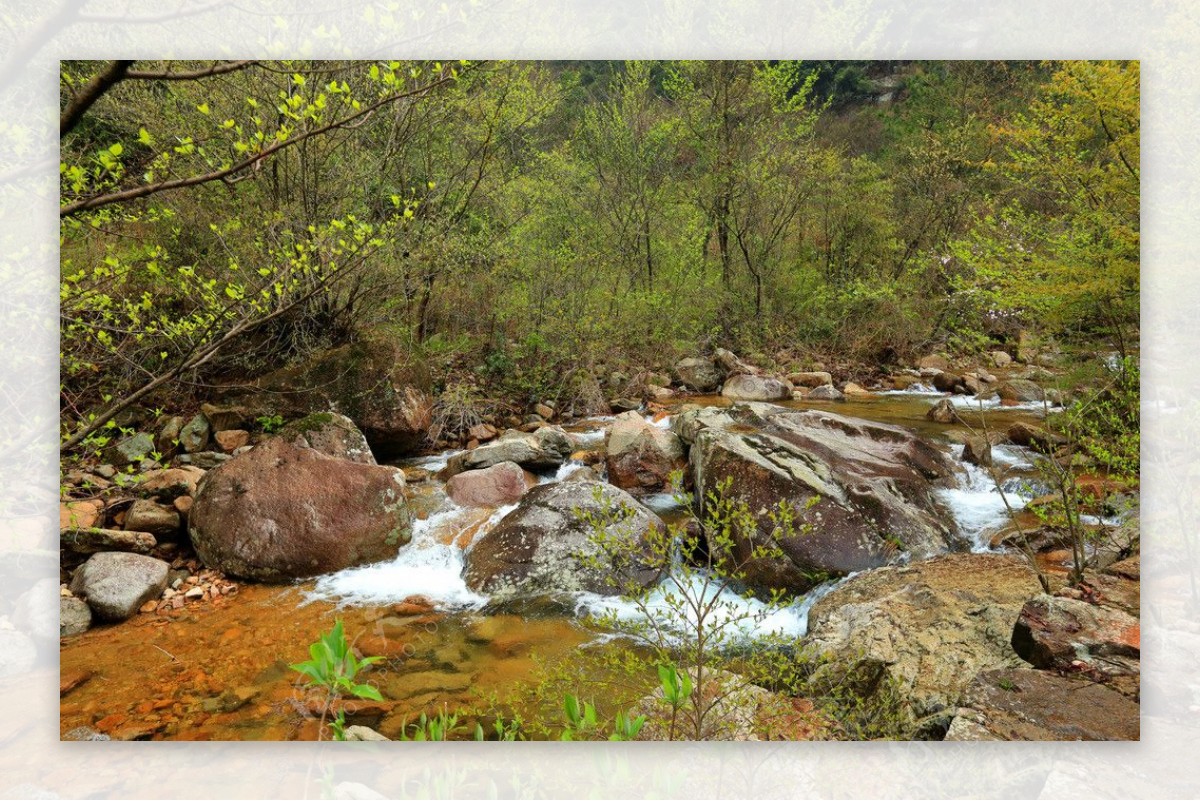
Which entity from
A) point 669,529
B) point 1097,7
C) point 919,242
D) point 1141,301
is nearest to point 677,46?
point 1097,7

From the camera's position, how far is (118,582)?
3.44 meters

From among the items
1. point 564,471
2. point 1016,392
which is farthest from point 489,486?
point 1016,392

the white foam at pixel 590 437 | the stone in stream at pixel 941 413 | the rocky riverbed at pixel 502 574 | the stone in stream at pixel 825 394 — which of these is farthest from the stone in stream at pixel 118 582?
the stone in stream at pixel 825 394

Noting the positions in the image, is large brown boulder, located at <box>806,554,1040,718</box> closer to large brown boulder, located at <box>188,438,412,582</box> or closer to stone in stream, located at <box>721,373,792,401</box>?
large brown boulder, located at <box>188,438,412,582</box>

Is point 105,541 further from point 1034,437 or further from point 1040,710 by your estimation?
point 1034,437

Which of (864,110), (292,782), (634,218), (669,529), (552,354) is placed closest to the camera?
(292,782)

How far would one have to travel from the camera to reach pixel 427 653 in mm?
3186

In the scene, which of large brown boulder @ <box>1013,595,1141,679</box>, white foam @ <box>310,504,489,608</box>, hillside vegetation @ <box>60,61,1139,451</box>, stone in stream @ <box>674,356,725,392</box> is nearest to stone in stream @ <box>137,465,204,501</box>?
hillside vegetation @ <box>60,61,1139,451</box>

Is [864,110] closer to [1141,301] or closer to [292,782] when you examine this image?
[1141,301]

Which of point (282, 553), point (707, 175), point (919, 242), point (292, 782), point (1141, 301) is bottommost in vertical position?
point (292, 782)

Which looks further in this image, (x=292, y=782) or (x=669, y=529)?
(x=669, y=529)

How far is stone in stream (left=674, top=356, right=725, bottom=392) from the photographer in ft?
29.4

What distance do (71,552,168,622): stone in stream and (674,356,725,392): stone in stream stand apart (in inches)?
261

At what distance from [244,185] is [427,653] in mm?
4064
